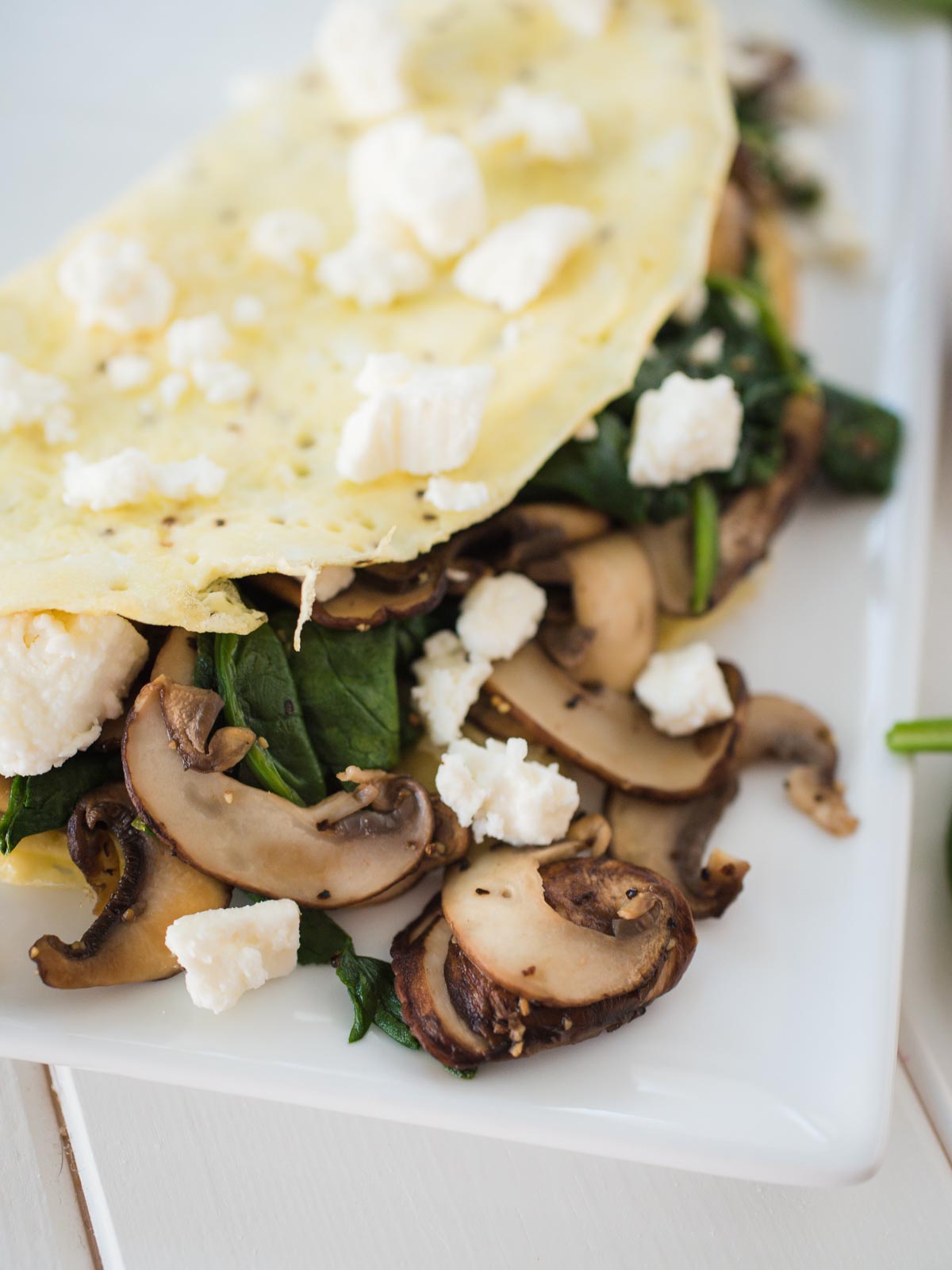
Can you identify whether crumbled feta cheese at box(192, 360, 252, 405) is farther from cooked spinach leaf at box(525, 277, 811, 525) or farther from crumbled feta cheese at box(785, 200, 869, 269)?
crumbled feta cheese at box(785, 200, 869, 269)

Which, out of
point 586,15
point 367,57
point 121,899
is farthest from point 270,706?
point 586,15

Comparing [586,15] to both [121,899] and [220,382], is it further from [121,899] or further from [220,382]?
[121,899]

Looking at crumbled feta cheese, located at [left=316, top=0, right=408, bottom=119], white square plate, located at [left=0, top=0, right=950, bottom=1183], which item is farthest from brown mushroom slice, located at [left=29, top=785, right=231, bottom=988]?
crumbled feta cheese, located at [left=316, top=0, right=408, bottom=119]

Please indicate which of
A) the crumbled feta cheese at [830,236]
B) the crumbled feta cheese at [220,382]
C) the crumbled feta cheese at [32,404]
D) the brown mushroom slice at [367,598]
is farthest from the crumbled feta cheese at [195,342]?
the crumbled feta cheese at [830,236]

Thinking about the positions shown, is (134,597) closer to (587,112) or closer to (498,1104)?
(498,1104)

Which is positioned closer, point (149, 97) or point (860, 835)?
point (860, 835)

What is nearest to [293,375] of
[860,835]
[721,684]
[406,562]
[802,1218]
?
[406,562]

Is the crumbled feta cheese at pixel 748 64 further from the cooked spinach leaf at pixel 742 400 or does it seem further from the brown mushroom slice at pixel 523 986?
the brown mushroom slice at pixel 523 986
